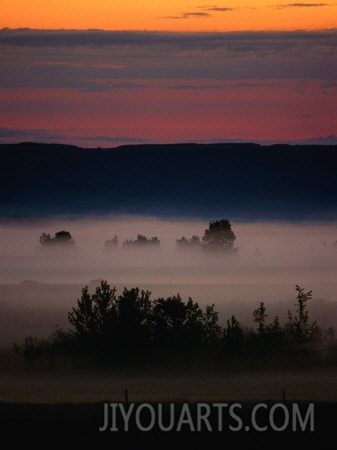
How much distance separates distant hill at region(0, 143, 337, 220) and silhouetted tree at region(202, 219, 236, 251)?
16806mm

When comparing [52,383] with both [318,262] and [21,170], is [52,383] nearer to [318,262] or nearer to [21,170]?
[318,262]

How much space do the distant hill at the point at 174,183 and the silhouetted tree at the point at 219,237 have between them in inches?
662

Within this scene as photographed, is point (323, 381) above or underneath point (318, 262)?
underneath

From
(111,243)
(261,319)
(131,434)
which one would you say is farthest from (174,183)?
(131,434)

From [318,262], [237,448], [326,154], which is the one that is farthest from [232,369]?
[326,154]

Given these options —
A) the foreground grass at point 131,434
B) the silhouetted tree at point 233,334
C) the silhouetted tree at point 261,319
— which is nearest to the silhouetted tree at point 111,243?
the silhouetted tree at point 261,319

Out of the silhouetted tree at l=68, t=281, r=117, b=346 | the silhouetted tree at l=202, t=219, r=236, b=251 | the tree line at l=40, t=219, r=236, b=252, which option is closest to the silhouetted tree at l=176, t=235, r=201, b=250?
the tree line at l=40, t=219, r=236, b=252

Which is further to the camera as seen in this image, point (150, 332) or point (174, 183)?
point (174, 183)

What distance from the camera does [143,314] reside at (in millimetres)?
66125

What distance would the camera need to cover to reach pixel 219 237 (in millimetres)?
100812

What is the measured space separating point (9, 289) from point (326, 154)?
33.6 m

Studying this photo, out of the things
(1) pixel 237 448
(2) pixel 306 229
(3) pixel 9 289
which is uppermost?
(2) pixel 306 229

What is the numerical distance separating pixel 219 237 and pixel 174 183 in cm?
2655

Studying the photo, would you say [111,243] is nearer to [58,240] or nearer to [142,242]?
[142,242]
